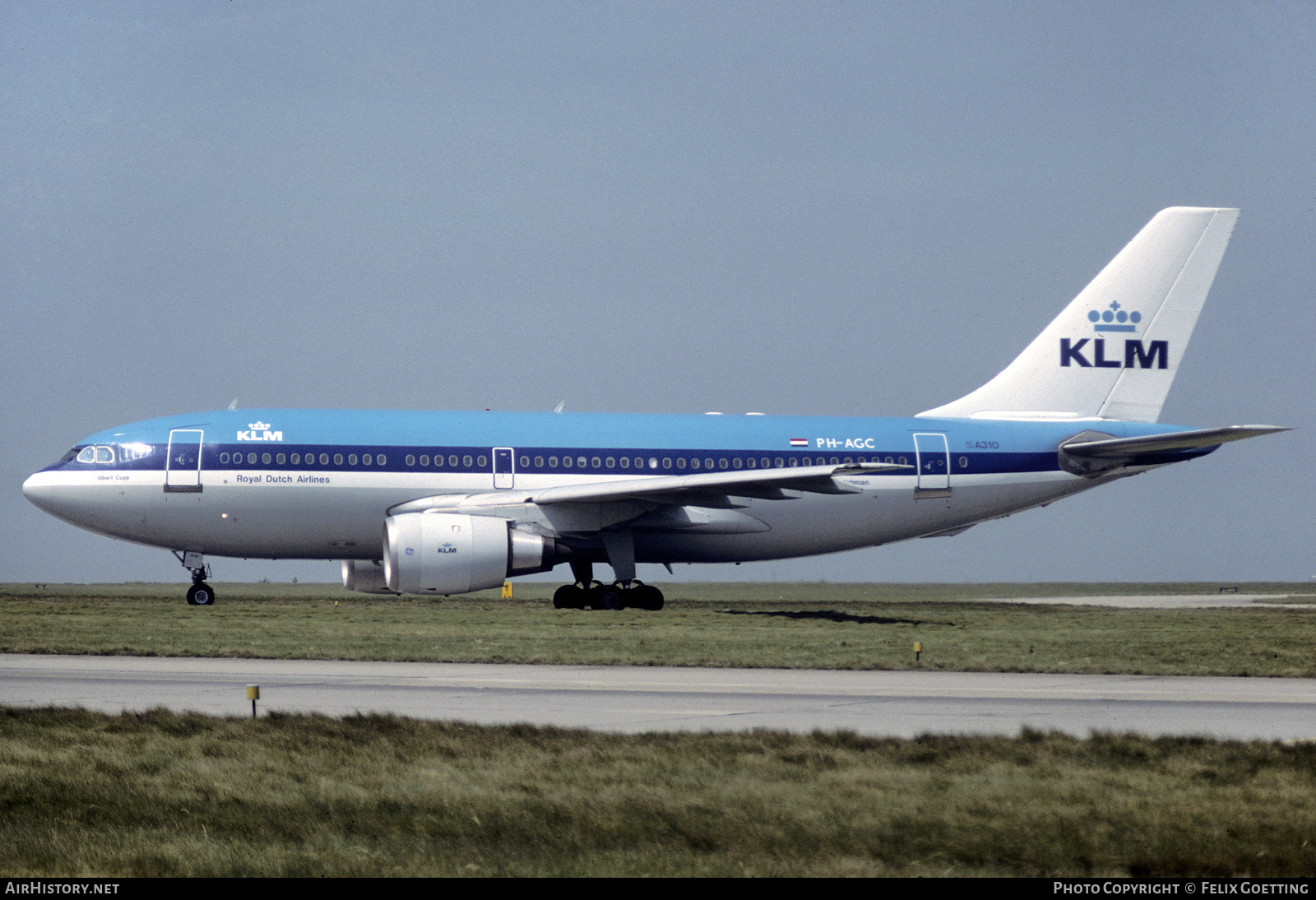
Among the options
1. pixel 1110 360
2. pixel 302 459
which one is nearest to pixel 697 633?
pixel 302 459

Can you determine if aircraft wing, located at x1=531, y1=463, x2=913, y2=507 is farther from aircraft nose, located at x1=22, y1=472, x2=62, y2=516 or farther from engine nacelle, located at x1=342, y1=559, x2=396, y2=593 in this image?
aircraft nose, located at x1=22, y1=472, x2=62, y2=516

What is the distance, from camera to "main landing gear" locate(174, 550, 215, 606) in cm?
3644

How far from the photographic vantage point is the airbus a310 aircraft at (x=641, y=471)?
34500 millimetres

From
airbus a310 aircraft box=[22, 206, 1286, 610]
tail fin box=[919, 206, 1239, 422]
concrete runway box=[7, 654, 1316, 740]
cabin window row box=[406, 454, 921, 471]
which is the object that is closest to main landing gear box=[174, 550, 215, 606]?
airbus a310 aircraft box=[22, 206, 1286, 610]

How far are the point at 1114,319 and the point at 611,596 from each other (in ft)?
56.6

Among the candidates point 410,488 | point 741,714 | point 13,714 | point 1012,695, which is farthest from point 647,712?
point 410,488

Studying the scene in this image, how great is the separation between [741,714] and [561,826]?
619 cm

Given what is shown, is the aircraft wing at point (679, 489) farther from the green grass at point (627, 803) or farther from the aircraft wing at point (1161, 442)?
the green grass at point (627, 803)

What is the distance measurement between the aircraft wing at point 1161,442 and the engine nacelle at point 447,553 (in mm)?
16250

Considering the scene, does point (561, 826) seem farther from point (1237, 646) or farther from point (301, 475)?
point (301, 475)

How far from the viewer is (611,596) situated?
36.5 metres

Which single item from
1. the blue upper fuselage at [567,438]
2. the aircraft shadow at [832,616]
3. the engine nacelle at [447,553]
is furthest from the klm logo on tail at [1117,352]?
the engine nacelle at [447,553]

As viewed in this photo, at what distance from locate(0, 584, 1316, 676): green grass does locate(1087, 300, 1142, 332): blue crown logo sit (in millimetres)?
8273

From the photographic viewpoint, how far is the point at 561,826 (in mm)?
10016
